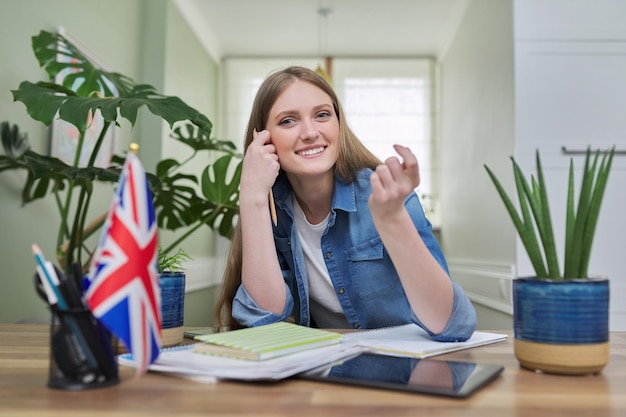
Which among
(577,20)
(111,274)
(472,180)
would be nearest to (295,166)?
(111,274)

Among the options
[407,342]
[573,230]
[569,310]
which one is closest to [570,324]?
[569,310]

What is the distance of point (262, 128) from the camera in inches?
58.5

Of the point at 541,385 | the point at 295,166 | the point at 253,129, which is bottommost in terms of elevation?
the point at 541,385

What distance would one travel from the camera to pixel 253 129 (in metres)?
1.50

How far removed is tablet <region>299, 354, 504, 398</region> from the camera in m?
0.70

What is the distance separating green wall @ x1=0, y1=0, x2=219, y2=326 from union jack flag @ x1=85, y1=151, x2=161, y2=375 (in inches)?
62.6

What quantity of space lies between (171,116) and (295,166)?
479mm

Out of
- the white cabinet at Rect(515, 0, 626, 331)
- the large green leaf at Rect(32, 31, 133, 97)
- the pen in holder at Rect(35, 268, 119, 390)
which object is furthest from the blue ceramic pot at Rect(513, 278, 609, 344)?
the white cabinet at Rect(515, 0, 626, 331)

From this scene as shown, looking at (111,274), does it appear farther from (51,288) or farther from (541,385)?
(541,385)

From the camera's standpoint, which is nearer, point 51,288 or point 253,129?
point 51,288

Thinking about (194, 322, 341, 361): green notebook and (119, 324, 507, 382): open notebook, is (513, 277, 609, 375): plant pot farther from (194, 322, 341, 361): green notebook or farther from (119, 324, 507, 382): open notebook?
(194, 322, 341, 361): green notebook

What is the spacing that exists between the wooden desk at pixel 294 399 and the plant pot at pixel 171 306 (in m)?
0.20

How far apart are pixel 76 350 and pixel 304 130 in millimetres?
800

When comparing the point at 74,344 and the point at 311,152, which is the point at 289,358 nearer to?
the point at 74,344
